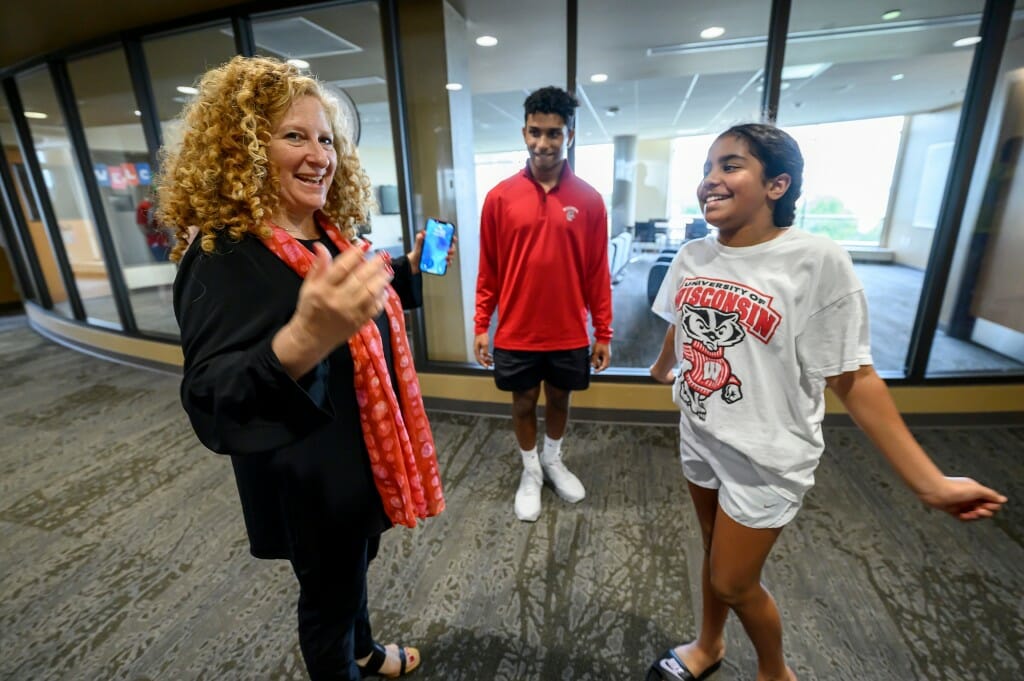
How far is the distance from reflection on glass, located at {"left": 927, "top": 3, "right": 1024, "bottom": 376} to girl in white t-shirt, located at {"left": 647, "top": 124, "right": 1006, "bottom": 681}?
8.07ft

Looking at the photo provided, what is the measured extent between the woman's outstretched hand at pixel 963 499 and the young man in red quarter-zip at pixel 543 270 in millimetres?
1195

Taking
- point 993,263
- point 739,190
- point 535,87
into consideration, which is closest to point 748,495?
point 739,190

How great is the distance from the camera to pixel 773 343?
2.94 feet

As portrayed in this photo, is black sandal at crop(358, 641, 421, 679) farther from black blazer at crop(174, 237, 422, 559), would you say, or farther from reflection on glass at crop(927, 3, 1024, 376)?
reflection on glass at crop(927, 3, 1024, 376)

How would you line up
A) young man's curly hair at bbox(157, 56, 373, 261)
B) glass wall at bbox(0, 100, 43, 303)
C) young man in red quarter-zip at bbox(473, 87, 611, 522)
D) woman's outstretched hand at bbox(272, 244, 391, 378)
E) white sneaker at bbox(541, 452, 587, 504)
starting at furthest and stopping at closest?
1. glass wall at bbox(0, 100, 43, 303)
2. white sneaker at bbox(541, 452, 587, 504)
3. young man in red quarter-zip at bbox(473, 87, 611, 522)
4. young man's curly hair at bbox(157, 56, 373, 261)
5. woman's outstretched hand at bbox(272, 244, 391, 378)

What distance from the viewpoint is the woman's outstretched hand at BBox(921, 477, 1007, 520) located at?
0.76 m

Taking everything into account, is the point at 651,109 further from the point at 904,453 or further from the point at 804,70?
the point at 904,453

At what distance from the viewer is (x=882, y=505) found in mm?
1970

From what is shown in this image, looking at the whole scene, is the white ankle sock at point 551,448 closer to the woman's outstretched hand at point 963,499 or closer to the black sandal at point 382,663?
the black sandal at point 382,663

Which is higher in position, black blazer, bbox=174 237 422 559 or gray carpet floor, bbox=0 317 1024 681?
black blazer, bbox=174 237 422 559

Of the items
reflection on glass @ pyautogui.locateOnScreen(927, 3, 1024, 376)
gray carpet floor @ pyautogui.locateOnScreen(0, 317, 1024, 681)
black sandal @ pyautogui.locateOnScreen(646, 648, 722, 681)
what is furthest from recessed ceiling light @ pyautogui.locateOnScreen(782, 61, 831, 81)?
black sandal @ pyautogui.locateOnScreen(646, 648, 722, 681)

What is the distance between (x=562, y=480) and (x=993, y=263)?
11.8 ft

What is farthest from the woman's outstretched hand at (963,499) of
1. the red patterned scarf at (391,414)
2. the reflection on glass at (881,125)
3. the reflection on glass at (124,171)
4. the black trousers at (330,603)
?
the reflection on glass at (124,171)

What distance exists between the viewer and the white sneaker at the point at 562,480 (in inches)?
80.7
